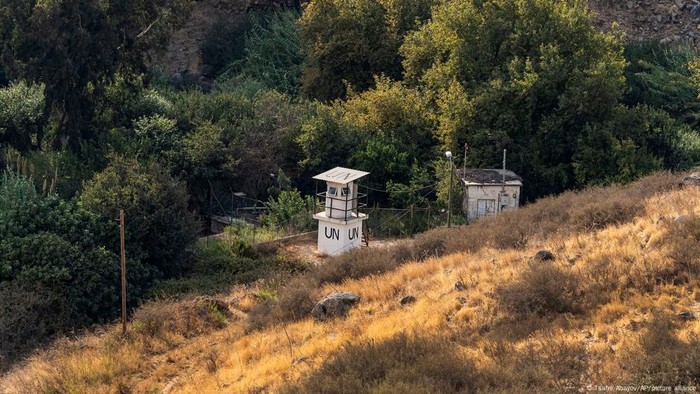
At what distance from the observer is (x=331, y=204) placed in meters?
25.6

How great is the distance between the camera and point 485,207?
28219 mm

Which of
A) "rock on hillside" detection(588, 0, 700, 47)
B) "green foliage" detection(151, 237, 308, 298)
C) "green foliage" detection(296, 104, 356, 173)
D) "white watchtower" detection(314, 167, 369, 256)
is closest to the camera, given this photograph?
"green foliage" detection(151, 237, 308, 298)

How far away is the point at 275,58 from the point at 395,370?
3168 centimetres

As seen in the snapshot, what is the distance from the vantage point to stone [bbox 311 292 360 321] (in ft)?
61.6

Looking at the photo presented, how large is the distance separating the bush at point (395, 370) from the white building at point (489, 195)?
13.4 m

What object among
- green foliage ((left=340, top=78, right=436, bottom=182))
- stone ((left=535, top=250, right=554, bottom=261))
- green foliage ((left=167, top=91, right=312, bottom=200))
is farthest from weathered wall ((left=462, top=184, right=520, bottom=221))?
stone ((left=535, top=250, right=554, bottom=261))

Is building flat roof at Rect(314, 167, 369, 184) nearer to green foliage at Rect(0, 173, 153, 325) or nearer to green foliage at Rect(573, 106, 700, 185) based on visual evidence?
green foliage at Rect(0, 173, 153, 325)

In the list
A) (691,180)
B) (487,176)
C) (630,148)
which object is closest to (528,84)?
(487,176)

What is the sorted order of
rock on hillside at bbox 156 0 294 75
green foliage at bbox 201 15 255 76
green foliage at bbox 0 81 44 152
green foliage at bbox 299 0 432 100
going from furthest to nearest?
rock on hillside at bbox 156 0 294 75
green foliage at bbox 201 15 255 76
green foliage at bbox 299 0 432 100
green foliage at bbox 0 81 44 152

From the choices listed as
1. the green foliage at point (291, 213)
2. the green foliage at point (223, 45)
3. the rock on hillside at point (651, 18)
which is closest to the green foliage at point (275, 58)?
the green foliage at point (223, 45)

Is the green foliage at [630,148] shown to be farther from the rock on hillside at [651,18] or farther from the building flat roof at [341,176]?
the rock on hillside at [651,18]

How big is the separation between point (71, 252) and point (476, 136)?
43.5 ft

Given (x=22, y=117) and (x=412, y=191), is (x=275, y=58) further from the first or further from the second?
(x=412, y=191)

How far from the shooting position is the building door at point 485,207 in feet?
92.4
